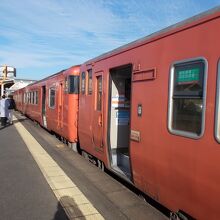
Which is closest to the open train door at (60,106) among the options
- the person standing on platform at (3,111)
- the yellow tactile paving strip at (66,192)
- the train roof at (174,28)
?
the yellow tactile paving strip at (66,192)

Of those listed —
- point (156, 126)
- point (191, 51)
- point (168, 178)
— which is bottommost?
point (168, 178)

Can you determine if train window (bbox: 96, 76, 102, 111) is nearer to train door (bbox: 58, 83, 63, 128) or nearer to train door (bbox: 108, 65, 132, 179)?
train door (bbox: 108, 65, 132, 179)

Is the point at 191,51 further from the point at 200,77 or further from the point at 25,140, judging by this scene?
the point at 25,140

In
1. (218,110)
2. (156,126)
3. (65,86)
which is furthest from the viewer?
(65,86)

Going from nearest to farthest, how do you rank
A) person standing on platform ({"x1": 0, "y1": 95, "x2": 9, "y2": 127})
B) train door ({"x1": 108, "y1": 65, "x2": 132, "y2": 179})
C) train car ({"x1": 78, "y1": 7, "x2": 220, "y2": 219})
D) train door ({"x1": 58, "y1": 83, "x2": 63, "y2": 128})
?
train car ({"x1": 78, "y1": 7, "x2": 220, "y2": 219}) → train door ({"x1": 108, "y1": 65, "x2": 132, "y2": 179}) → train door ({"x1": 58, "y1": 83, "x2": 63, "y2": 128}) → person standing on platform ({"x1": 0, "y1": 95, "x2": 9, "y2": 127})

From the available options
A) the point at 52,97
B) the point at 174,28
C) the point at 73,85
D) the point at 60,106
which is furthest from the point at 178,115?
the point at 52,97

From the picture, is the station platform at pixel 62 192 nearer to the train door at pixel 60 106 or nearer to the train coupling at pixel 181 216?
the train coupling at pixel 181 216

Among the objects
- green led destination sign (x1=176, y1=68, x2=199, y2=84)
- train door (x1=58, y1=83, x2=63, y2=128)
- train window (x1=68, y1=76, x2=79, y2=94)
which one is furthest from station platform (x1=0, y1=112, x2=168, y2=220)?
train door (x1=58, y1=83, x2=63, y2=128)

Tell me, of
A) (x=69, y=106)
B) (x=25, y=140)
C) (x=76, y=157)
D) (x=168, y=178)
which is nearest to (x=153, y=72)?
(x=168, y=178)

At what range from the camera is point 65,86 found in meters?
11.8

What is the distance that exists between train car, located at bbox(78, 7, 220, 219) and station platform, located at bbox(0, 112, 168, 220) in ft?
1.33

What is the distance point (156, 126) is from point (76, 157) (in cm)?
546

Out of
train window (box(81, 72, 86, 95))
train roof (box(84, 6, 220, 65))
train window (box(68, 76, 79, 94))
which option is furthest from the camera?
train window (box(68, 76, 79, 94))

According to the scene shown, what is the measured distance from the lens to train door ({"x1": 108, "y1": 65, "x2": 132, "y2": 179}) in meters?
7.23
